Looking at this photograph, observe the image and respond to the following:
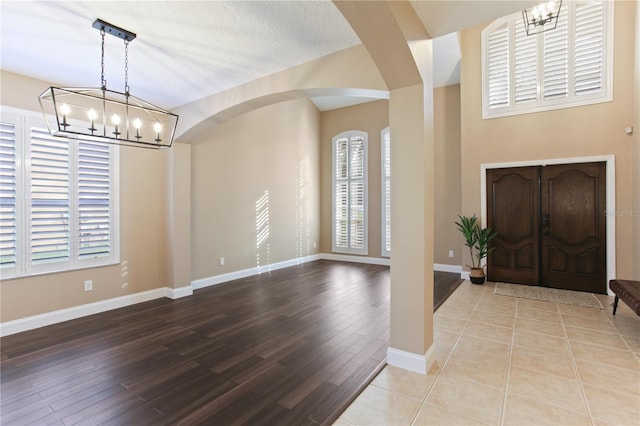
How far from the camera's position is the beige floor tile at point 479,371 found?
7.72 feet

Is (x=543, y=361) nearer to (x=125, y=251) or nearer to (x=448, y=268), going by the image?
(x=448, y=268)

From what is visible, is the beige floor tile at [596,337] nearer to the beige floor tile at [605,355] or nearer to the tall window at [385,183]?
the beige floor tile at [605,355]

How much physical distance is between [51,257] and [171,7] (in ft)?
10.7

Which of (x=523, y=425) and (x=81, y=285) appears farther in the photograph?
(x=81, y=285)

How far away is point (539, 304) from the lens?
13.6 feet

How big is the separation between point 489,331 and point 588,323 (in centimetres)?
125

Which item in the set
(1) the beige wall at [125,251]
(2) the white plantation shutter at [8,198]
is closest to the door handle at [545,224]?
(1) the beige wall at [125,251]

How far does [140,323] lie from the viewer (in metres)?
3.63

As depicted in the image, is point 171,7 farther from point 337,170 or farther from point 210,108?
point 337,170

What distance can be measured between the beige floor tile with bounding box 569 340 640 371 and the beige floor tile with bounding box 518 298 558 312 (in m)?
1.10

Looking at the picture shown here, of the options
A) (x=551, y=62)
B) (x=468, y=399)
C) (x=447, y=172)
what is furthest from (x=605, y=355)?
(x=551, y=62)

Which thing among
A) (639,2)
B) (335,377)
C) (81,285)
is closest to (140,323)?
(81,285)

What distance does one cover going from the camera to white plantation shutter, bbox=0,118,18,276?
3.27m

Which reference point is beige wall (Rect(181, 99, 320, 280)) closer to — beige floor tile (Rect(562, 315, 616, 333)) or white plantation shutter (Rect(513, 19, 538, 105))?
white plantation shutter (Rect(513, 19, 538, 105))
